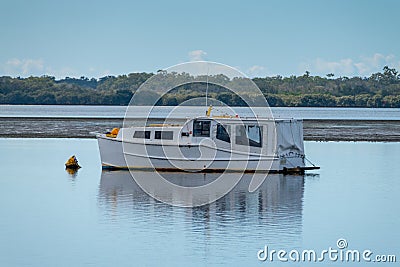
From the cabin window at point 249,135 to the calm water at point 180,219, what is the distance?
135 centimetres

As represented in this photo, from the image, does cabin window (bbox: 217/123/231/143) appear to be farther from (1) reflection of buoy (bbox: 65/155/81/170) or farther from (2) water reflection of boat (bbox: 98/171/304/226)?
(1) reflection of buoy (bbox: 65/155/81/170)

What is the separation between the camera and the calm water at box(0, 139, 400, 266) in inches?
752

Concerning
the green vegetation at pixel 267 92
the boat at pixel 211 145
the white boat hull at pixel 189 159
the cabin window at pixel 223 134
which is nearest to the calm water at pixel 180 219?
the white boat hull at pixel 189 159

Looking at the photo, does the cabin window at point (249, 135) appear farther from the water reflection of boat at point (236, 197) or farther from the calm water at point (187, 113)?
the calm water at point (187, 113)

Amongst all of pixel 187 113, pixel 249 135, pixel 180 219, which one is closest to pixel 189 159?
pixel 249 135

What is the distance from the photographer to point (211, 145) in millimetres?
31031

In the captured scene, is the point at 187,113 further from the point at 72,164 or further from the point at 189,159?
the point at 189,159

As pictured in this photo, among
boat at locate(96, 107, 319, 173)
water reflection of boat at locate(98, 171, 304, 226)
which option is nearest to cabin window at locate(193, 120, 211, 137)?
boat at locate(96, 107, 319, 173)

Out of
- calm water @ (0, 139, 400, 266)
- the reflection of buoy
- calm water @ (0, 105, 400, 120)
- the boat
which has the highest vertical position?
calm water @ (0, 105, 400, 120)

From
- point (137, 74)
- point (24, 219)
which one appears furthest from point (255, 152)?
point (137, 74)

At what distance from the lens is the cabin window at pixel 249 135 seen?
31.3 meters

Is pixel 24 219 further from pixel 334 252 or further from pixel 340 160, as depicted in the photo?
pixel 340 160

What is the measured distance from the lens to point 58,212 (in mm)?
24031

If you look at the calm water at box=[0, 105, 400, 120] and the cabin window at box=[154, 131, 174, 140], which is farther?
the calm water at box=[0, 105, 400, 120]
